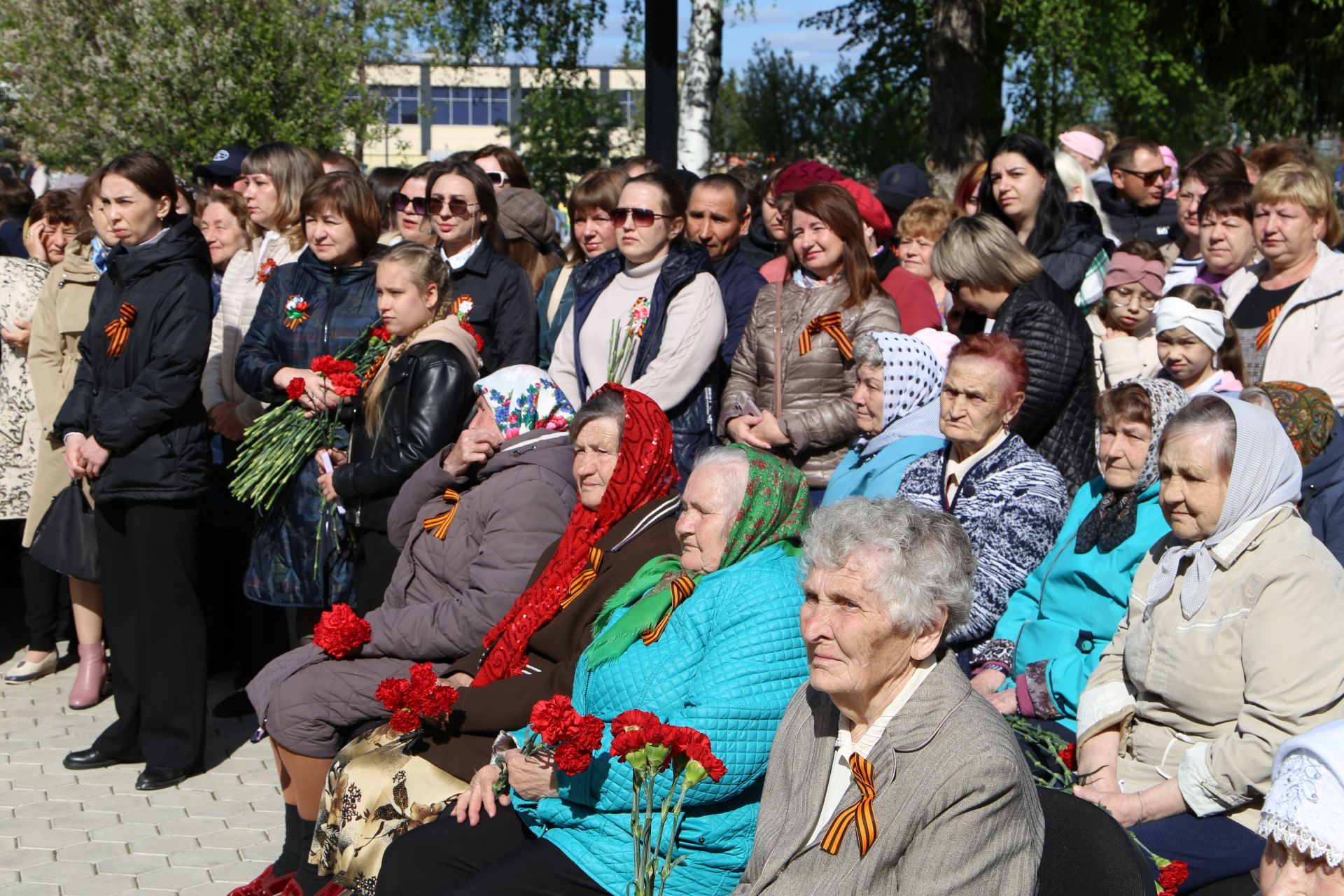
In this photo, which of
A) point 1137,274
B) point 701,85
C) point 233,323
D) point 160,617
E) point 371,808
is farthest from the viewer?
point 701,85

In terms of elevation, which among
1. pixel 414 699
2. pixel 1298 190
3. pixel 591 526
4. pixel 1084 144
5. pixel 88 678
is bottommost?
pixel 88 678

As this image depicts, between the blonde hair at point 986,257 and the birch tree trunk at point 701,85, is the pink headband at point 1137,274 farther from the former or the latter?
the birch tree trunk at point 701,85

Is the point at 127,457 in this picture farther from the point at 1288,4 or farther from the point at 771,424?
the point at 1288,4

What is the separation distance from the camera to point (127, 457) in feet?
17.8

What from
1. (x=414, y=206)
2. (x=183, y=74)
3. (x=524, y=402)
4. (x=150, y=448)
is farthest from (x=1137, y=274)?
(x=183, y=74)

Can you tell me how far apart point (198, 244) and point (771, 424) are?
8.32 feet

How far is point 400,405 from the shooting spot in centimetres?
507

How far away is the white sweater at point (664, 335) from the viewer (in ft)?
18.3

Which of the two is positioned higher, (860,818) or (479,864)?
(860,818)

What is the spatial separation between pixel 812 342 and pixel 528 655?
6.51 feet

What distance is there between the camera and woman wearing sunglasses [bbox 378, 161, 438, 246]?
22.1ft

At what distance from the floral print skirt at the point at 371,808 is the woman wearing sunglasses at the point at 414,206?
130 inches

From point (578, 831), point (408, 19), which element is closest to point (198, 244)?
point (578, 831)

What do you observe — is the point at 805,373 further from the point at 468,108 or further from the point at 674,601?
the point at 468,108
